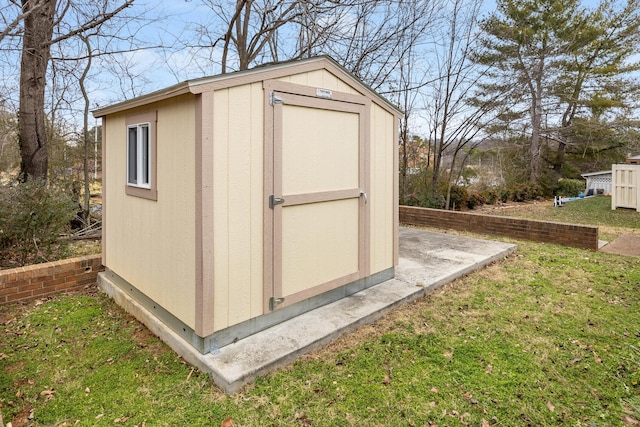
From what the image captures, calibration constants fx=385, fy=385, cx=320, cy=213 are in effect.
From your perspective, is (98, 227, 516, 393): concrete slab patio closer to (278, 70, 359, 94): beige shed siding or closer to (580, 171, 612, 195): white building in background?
(278, 70, 359, 94): beige shed siding

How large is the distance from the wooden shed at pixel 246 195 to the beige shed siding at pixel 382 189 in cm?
2

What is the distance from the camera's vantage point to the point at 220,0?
8.25m

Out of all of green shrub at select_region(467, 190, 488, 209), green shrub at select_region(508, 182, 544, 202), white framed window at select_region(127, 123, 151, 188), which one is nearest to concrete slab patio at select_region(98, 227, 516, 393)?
white framed window at select_region(127, 123, 151, 188)

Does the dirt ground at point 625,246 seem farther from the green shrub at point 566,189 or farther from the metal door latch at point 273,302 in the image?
the green shrub at point 566,189

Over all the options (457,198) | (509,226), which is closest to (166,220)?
(509,226)

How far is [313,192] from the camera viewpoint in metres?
3.57

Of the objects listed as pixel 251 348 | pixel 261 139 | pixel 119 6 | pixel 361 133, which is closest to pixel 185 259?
pixel 251 348

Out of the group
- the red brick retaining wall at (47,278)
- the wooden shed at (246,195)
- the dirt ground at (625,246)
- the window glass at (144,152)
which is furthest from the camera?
the dirt ground at (625,246)

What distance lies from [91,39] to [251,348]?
7.25 meters

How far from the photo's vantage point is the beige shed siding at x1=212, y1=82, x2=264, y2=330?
288 centimetres

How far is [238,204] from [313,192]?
816 millimetres

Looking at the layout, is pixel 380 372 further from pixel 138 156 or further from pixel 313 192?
pixel 138 156

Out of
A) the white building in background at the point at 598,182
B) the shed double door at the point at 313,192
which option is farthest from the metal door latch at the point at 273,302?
the white building in background at the point at 598,182

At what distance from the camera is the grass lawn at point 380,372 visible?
7.85ft
